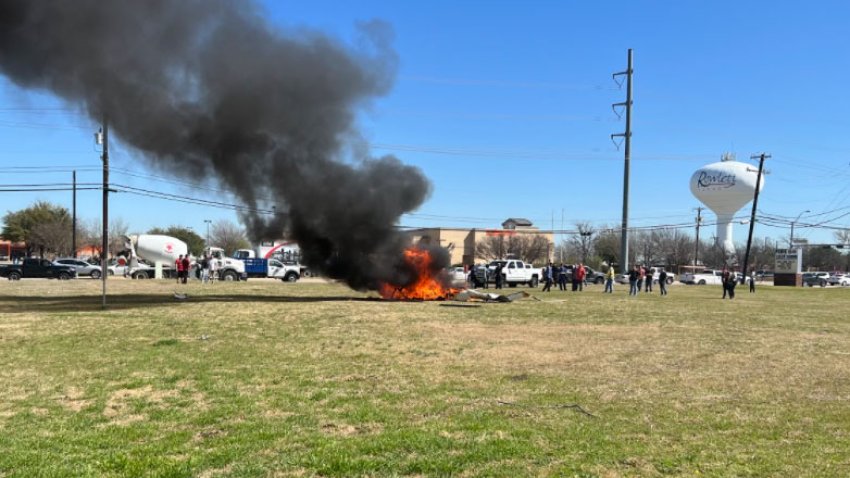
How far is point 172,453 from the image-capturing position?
15.4 ft

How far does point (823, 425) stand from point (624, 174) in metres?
37.1

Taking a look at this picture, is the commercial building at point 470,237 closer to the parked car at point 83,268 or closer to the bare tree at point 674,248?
the bare tree at point 674,248

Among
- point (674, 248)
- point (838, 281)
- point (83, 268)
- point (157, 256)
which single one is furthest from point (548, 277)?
point (674, 248)

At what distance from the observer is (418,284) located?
22.4 m

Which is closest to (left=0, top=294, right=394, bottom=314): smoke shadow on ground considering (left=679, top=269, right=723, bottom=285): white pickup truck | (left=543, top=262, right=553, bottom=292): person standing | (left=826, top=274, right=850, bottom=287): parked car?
(left=543, top=262, right=553, bottom=292): person standing

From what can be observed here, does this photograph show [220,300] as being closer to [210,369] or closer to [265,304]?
[265,304]

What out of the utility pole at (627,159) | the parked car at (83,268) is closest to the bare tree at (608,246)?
the utility pole at (627,159)

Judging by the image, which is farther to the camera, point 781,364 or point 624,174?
point 624,174

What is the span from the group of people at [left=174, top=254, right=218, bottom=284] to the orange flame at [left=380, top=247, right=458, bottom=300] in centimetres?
1299

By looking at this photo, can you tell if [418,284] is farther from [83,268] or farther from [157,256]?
[83,268]

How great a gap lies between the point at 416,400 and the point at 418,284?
622 inches

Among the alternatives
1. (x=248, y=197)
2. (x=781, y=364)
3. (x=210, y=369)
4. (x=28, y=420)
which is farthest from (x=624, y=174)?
(x=28, y=420)

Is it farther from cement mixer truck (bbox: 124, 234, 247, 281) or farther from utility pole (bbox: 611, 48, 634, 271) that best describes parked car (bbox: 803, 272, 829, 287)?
cement mixer truck (bbox: 124, 234, 247, 281)

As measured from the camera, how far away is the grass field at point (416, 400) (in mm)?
4538
